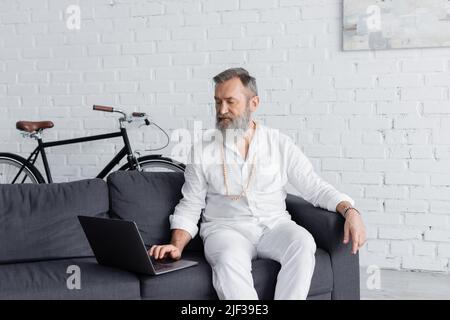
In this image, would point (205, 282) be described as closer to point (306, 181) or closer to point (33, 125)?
point (306, 181)

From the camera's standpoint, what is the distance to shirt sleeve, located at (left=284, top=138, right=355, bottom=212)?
2.60 metres

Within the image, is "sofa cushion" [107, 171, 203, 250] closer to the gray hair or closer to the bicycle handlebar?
the gray hair

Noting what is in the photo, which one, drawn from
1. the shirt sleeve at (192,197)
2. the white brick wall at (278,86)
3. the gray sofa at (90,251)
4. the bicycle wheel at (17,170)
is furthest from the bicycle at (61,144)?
the shirt sleeve at (192,197)

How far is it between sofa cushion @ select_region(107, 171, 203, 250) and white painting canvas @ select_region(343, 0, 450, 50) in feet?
4.46

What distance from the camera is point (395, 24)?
11.1 feet

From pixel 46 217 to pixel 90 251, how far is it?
0.24 metres

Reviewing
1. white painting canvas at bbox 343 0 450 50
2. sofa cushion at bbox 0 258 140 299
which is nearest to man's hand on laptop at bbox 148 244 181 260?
sofa cushion at bbox 0 258 140 299

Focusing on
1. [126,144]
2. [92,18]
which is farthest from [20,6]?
[126,144]

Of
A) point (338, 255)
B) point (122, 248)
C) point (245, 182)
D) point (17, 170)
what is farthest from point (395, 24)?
point (17, 170)

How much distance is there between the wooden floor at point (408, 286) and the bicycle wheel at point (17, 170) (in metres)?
2.11

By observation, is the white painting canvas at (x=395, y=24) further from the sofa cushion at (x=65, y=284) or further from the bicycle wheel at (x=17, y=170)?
the bicycle wheel at (x=17, y=170)

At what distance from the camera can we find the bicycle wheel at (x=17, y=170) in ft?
12.8

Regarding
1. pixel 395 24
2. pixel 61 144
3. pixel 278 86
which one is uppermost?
pixel 395 24
